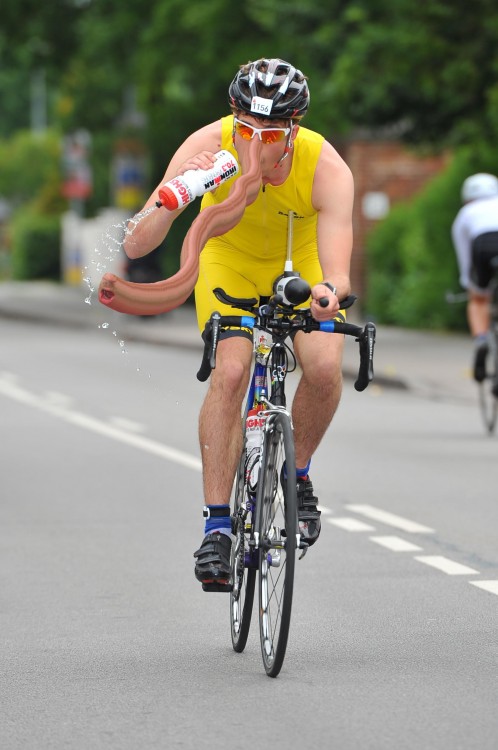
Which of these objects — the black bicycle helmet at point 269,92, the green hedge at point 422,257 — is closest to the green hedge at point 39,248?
the green hedge at point 422,257

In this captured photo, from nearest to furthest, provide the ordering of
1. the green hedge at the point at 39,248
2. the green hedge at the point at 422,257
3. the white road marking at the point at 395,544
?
1. the white road marking at the point at 395,544
2. the green hedge at the point at 422,257
3. the green hedge at the point at 39,248

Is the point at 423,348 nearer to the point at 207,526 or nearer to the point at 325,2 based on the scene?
the point at 325,2

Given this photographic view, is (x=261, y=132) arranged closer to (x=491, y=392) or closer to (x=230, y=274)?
(x=230, y=274)

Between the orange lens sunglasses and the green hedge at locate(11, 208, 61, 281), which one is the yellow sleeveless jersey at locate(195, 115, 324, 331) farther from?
the green hedge at locate(11, 208, 61, 281)

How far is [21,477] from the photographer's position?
12.2 meters

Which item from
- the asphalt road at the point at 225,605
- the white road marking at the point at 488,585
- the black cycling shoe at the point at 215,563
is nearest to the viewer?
the asphalt road at the point at 225,605

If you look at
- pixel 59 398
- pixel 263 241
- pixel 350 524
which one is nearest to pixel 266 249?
pixel 263 241

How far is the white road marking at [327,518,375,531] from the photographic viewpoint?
9.91 m

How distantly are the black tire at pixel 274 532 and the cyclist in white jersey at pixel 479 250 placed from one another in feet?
27.6

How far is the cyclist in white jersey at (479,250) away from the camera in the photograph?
47.9ft

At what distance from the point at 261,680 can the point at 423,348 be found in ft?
61.5

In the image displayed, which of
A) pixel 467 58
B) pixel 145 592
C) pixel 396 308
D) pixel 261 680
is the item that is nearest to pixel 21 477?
pixel 145 592

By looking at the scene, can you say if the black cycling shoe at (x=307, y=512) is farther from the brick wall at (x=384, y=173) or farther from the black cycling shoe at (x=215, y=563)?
the brick wall at (x=384, y=173)

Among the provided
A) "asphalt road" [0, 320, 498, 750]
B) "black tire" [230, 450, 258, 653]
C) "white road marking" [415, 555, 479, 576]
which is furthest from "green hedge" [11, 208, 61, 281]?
"black tire" [230, 450, 258, 653]
